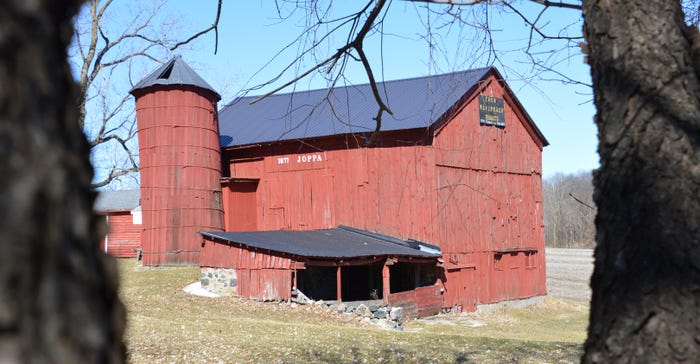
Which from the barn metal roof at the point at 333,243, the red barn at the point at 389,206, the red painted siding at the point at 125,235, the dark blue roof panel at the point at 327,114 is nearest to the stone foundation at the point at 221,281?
the red barn at the point at 389,206

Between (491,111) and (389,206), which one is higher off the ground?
(491,111)

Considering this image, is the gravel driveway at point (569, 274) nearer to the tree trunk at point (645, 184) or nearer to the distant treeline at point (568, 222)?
the distant treeline at point (568, 222)

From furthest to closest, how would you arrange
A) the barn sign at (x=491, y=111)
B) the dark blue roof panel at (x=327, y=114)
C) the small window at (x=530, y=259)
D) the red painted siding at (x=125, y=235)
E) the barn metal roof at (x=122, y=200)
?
the barn metal roof at (x=122, y=200) < the red painted siding at (x=125, y=235) < the small window at (x=530, y=259) < the barn sign at (x=491, y=111) < the dark blue roof panel at (x=327, y=114)

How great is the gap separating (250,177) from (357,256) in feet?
27.5

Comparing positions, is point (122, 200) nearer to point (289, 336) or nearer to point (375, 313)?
point (375, 313)

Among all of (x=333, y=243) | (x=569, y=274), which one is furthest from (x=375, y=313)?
(x=569, y=274)

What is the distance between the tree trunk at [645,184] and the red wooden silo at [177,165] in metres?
23.3

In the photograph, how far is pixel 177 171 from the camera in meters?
25.2

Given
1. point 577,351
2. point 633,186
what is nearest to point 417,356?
point 577,351

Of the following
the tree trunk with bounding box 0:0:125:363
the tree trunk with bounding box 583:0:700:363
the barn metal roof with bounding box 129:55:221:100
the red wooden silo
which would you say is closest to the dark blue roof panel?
the red wooden silo

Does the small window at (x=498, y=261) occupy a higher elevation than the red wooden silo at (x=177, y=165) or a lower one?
lower

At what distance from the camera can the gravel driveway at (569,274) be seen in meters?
34.2

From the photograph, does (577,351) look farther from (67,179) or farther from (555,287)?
(555,287)

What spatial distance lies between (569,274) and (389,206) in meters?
24.3
